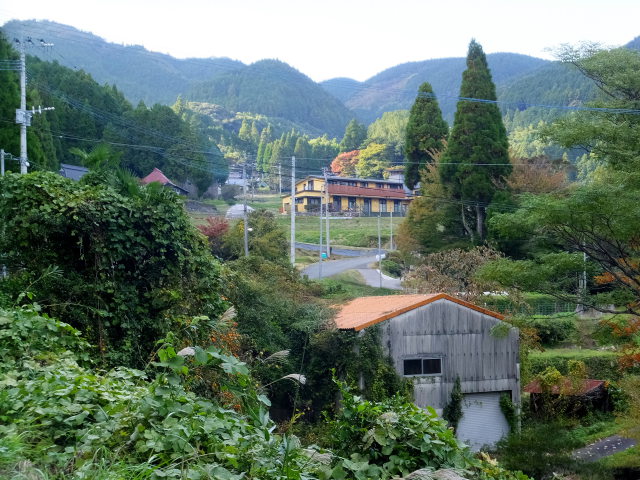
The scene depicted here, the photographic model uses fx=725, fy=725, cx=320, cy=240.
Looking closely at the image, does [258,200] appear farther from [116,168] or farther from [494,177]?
[116,168]

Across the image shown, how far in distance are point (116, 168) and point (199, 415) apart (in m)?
6.05

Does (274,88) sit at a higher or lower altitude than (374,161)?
higher

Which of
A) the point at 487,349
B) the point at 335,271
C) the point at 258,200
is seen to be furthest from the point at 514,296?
the point at 258,200

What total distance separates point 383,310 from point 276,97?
129 m

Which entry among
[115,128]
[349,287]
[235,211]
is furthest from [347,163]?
[349,287]

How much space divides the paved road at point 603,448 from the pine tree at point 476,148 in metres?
13.8

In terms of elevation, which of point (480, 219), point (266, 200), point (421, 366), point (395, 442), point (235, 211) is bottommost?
point (421, 366)

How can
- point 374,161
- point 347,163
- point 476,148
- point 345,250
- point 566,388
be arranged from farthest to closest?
1. point 347,163
2. point 374,161
3. point 345,250
4. point 476,148
5. point 566,388

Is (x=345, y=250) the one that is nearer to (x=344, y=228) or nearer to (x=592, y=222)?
(x=344, y=228)

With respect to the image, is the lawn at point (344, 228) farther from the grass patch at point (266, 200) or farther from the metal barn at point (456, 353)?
the metal barn at point (456, 353)

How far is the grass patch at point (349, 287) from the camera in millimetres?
23828

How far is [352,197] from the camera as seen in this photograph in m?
51.9

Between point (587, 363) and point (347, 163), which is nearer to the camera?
point (587, 363)

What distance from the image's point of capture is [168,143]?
154 ft
